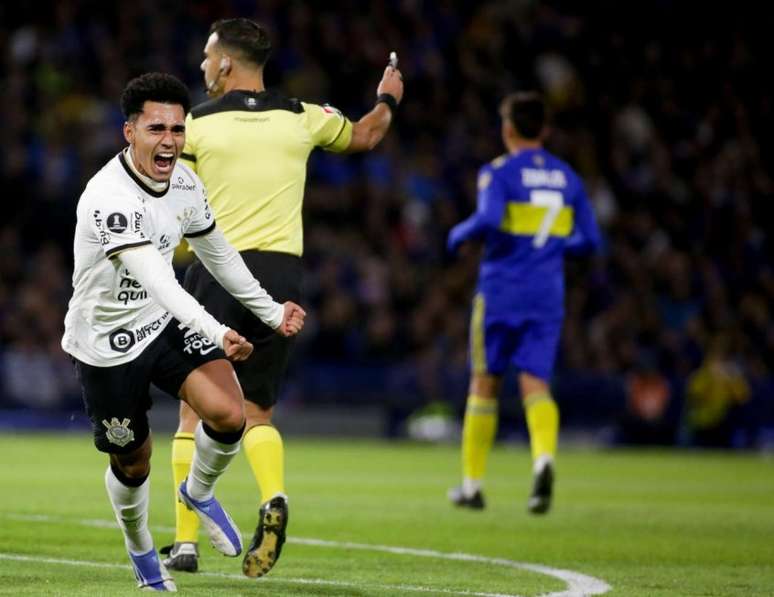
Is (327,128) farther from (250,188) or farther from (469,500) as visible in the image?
(469,500)

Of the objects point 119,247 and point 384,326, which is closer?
point 119,247

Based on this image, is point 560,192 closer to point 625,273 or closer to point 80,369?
point 80,369

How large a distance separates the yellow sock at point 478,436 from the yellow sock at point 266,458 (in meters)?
3.65

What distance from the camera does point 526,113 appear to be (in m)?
10.9

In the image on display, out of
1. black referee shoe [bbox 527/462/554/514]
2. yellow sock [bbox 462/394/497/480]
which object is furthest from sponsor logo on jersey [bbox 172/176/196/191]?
yellow sock [bbox 462/394/497/480]

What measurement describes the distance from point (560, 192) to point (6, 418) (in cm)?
1132

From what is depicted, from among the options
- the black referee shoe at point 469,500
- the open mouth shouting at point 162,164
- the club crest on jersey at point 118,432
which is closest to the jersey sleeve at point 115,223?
the open mouth shouting at point 162,164

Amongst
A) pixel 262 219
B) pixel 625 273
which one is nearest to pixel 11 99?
pixel 625 273

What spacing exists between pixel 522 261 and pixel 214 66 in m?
3.78

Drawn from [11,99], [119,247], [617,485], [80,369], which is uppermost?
[11,99]

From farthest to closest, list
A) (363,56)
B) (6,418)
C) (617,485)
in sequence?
(363,56) < (6,418) < (617,485)

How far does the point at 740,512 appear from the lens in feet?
37.2

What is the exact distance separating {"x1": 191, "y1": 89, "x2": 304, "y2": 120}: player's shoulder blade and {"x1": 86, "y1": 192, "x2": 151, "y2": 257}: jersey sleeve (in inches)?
55.9

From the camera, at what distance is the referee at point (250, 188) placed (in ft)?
24.7
